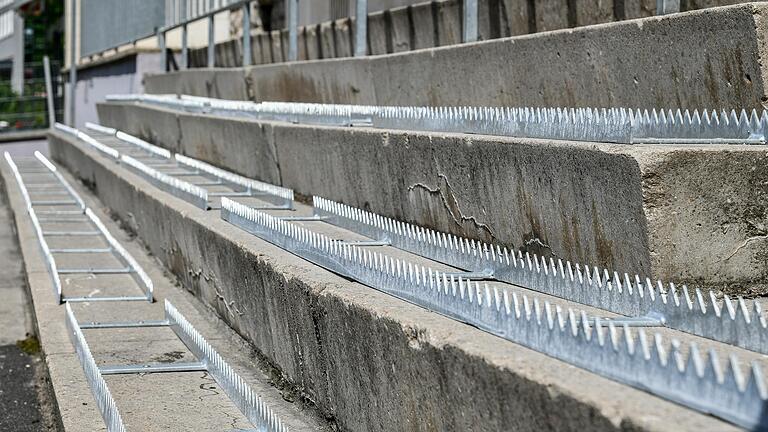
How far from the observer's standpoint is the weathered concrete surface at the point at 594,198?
11.0ft

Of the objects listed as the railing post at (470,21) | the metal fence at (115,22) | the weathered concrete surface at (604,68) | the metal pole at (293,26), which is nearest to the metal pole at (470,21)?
the railing post at (470,21)

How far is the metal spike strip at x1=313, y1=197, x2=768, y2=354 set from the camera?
2.75 meters

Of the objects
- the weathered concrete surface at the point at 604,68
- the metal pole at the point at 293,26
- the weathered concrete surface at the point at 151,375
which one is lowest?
the weathered concrete surface at the point at 151,375

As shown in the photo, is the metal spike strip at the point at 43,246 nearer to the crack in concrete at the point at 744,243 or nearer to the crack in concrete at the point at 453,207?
the crack in concrete at the point at 453,207

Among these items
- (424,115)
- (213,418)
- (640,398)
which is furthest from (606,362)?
(424,115)

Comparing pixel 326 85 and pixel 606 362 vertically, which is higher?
pixel 326 85

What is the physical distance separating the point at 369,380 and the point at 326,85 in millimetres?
5004

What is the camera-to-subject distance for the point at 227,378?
4.28 meters

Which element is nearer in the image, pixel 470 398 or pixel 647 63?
pixel 470 398

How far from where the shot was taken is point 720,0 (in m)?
4.52

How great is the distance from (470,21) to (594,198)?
273 centimetres

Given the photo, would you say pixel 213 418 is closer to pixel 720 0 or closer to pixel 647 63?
pixel 647 63

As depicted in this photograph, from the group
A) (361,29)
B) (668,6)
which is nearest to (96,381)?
(668,6)

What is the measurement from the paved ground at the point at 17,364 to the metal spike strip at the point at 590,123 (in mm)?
2048
